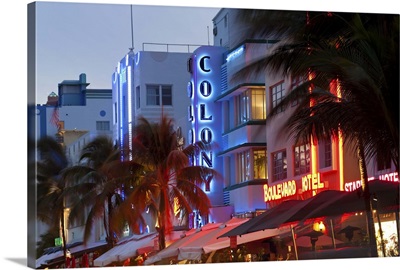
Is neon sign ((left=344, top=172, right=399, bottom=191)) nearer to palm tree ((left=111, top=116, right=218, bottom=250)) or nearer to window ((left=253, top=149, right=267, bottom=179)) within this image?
window ((left=253, top=149, right=267, bottom=179))

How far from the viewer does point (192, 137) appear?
27344 mm

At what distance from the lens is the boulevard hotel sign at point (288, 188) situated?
2742cm

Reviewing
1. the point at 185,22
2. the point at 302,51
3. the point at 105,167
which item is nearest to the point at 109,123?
the point at 105,167

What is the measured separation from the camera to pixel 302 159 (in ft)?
89.9

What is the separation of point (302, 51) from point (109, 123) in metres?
4.20

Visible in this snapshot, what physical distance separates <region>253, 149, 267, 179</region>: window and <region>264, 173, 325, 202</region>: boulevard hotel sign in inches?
11.5

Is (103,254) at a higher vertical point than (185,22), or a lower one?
lower

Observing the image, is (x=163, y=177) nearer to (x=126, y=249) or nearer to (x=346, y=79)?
(x=126, y=249)

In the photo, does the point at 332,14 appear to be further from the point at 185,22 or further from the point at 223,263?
the point at 223,263

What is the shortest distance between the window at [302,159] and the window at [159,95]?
2.83 m

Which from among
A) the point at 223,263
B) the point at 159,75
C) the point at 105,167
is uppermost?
the point at 159,75

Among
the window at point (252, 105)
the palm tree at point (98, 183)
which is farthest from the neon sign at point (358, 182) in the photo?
the palm tree at point (98, 183)

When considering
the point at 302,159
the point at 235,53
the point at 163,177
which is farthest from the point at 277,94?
the point at 163,177

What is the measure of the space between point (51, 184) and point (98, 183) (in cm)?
121
